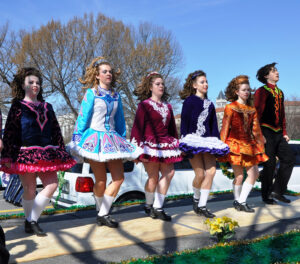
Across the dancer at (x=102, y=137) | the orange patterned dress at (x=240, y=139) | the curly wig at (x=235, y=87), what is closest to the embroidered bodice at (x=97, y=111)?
the dancer at (x=102, y=137)

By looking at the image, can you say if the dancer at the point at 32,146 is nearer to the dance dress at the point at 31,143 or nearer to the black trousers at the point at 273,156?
the dance dress at the point at 31,143

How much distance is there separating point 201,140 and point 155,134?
25.1 inches

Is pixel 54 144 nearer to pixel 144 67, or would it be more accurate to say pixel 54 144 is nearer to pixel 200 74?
pixel 200 74

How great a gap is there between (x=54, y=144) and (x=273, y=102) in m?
3.61

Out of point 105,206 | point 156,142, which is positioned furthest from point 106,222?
point 156,142

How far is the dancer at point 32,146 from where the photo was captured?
4.01 m

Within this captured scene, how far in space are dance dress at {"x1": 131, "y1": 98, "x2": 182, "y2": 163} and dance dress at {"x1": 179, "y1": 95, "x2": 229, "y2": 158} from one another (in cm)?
17

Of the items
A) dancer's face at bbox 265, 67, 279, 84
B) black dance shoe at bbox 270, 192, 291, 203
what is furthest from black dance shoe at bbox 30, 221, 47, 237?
dancer's face at bbox 265, 67, 279, 84

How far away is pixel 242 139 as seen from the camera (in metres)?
5.61

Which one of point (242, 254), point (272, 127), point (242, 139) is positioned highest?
point (272, 127)

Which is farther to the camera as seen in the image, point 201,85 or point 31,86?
point 201,85

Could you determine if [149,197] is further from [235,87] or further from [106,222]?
[235,87]

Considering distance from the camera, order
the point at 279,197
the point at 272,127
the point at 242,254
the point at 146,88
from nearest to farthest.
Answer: the point at 242,254 < the point at 146,88 < the point at 272,127 < the point at 279,197

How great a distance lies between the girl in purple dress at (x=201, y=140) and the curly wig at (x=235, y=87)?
0.66m
